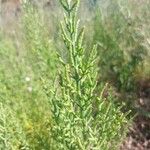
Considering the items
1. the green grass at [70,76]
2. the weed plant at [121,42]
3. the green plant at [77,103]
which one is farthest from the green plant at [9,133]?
the weed plant at [121,42]

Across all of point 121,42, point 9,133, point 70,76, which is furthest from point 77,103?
point 121,42

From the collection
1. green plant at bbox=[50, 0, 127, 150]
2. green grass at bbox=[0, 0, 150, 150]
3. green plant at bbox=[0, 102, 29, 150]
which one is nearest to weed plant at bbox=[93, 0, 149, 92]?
green grass at bbox=[0, 0, 150, 150]

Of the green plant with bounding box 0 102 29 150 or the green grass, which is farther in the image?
the green plant with bounding box 0 102 29 150

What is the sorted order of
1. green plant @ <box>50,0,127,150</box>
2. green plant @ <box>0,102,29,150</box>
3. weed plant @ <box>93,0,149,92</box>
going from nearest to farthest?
green plant @ <box>50,0,127,150</box> < green plant @ <box>0,102,29,150</box> < weed plant @ <box>93,0,149,92</box>

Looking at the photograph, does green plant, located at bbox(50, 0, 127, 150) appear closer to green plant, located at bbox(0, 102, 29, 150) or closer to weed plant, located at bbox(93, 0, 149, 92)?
green plant, located at bbox(0, 102, 29, 150)

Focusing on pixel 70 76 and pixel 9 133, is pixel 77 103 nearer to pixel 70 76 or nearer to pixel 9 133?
pixel 70 76

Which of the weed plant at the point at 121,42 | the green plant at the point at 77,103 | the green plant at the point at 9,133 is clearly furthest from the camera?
the weed plant at the point at 121,42

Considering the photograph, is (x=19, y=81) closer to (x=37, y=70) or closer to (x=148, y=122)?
(x=37, y=70)

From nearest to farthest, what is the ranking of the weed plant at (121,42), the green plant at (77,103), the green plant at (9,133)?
1. the green plant at (77,103)
2. the green plant at (9,133)
3. the weed plant at (121,42)

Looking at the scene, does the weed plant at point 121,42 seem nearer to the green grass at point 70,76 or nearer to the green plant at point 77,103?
the green grass at point 70,76
